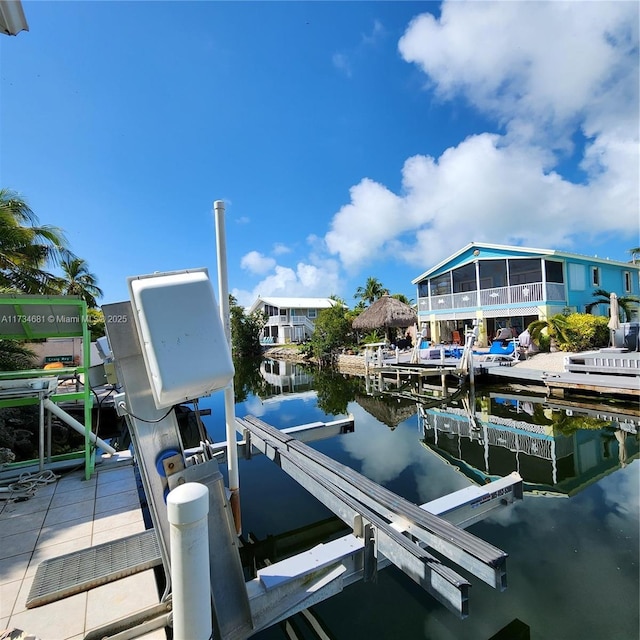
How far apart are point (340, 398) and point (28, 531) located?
34.1 feet

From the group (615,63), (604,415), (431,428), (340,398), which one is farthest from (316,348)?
(615,63)

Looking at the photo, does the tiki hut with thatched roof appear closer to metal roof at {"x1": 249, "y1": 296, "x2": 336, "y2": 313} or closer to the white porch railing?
the white porch railing

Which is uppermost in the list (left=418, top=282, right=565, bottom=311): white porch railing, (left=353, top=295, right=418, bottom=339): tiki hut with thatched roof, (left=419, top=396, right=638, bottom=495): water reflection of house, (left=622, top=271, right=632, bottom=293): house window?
(left=622, top=271, right=632, bottom=293): house window

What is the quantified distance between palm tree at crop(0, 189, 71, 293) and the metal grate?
9.43m

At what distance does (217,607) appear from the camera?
1.96 m

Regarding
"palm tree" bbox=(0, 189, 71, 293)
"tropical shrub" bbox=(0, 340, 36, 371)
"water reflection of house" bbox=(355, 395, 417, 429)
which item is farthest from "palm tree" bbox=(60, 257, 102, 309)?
"water reflection of house" bbox=(355, 395, 417, 429)

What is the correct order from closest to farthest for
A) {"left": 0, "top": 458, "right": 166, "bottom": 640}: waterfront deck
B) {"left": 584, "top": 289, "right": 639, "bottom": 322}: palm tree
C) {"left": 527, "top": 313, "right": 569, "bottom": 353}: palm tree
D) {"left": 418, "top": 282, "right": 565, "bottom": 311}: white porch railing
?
1. {"left": 0, "top": 458, "right": 166, "bottom": 640}: waterfront deck
2. {"left": 527, "top": 313, "right": 569, "bottom": 353}: palm tree
3. {"left": 418, "top": 282, "right": 565, "bottom": 311}: white porch railing
4. {"left": 584, "top": 289, "right": 639, "bottom": 322}: palm tree

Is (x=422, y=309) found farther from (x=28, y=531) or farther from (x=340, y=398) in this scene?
(x=28, y=531)

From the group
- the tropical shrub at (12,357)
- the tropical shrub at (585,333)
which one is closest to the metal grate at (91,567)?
the tropical shrub at (12,357)

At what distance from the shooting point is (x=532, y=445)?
23.9ft

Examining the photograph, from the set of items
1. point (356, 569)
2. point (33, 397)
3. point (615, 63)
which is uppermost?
point (615, 63)

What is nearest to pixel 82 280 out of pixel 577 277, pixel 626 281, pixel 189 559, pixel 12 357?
pixel 12 357

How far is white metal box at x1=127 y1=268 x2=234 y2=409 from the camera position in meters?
1.72

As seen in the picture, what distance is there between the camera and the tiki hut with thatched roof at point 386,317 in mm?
20780
